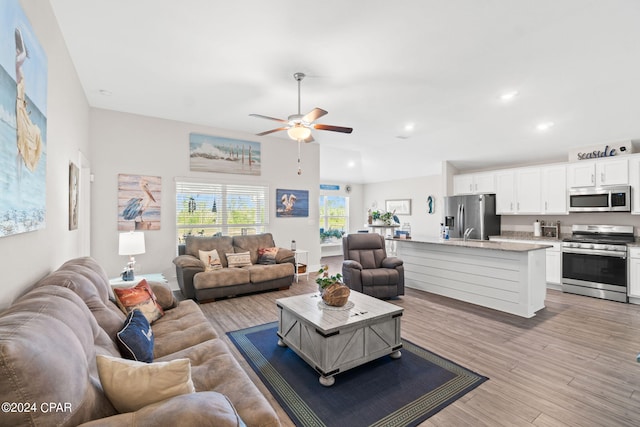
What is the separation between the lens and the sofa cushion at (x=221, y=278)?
439cm

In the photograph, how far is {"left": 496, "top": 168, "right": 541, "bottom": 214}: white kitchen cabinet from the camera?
580 centimetres

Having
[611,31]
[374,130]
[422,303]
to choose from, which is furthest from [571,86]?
[422,303]

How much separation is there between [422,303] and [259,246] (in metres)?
2.98

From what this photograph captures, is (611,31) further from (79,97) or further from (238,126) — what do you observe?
(79,97)

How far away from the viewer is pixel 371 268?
4.82 m

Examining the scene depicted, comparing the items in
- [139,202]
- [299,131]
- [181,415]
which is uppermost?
[299,131]

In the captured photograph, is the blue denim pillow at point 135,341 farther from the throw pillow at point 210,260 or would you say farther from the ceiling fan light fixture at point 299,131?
the throw pillow at point 210,260

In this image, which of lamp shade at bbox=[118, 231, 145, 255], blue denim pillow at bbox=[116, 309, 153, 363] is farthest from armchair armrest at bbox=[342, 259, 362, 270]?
blue denim pillow at bbox=[116, 309, 153, 363]

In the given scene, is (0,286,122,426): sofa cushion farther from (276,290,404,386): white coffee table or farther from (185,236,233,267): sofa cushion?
(185,236,233,267): sofa cushion

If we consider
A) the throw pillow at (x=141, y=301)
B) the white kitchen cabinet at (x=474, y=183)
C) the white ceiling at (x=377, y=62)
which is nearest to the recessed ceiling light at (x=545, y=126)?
the white ceiling at (x=377, y=62)

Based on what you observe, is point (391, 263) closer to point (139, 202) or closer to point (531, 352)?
point (531, 352)

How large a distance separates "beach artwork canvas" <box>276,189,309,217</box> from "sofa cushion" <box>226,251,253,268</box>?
140cm

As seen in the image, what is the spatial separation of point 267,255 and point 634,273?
18.8 feet

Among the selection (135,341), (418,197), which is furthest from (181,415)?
(418,197)
